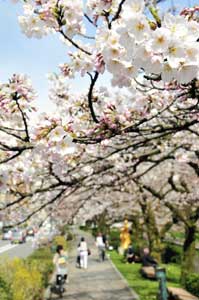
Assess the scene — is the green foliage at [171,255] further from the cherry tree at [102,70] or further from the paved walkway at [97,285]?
the cherry tree at [102,70]

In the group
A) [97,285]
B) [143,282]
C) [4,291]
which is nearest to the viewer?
[4,291]

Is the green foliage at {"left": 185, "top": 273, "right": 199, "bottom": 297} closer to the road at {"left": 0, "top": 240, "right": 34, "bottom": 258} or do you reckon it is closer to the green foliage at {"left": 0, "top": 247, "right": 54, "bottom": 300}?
the green foliage at {"left": 0, "top": 247, "right": 54, "bottom": 300}

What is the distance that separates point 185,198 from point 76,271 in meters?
8.69

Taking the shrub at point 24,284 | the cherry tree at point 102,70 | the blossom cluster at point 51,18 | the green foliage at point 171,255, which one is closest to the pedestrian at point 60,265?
the shrub at point 24,284

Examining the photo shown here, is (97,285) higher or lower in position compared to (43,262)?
lower

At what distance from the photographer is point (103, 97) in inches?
188

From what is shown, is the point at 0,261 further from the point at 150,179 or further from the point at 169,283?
the point at 150,179

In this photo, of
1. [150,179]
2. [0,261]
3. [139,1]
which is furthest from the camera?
[150,179]

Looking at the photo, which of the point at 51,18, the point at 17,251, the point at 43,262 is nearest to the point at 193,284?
the point at 43,262

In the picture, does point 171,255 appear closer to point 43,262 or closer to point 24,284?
point 43,262

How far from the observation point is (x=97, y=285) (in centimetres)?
1728

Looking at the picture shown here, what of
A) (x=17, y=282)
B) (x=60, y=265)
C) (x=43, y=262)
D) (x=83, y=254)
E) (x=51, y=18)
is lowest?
(x=17, y=282)

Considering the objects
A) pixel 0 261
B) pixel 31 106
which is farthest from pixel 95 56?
pixel 0 261

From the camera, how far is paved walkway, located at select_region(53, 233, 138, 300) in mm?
14757
